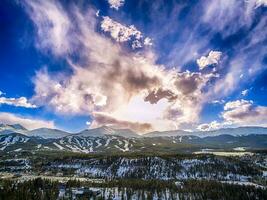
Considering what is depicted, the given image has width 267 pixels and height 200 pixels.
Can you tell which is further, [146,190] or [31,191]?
[146,190]

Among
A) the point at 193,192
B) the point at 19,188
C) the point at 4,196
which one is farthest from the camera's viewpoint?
the point at 193,192

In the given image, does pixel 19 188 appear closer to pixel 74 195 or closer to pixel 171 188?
pixel 74 195

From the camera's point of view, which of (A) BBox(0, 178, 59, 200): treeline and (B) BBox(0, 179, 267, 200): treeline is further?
(B) BBox(0, 179, 267, 200): treeline

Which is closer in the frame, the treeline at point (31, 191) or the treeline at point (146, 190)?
the treeline at point (31, 191)

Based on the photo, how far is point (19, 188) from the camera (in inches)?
5546

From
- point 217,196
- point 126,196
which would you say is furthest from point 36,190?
point 217,196

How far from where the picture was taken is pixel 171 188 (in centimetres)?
16188

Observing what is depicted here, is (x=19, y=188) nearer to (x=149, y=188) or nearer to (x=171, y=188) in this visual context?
(x=149, y=188)

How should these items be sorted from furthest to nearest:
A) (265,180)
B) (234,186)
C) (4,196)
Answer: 1. (265,180)
2. (234,186)
3. (4,196)

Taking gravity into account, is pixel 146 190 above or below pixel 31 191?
below

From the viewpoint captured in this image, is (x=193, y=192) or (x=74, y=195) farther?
(x=193, y=192)

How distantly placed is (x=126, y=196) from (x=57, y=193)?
3420 centimetres

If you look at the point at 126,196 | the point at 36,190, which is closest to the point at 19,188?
the point at 36,190

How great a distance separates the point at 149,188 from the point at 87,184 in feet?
118
